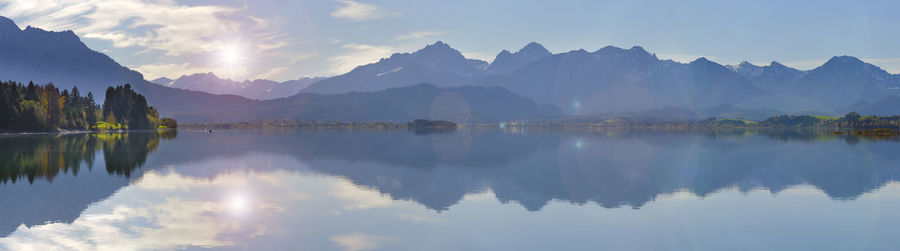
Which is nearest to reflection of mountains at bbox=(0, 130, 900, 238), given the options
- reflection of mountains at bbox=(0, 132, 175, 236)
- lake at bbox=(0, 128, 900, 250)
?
reflection of mountains at bbox=(0, 132, 175, 236)

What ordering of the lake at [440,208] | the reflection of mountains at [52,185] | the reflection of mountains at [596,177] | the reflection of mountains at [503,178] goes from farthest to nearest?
the reflection of mountains at [596,177]
the reflection of mountains at [503,178]
the reflection of mountains at [52,185]
the lake at [440,208]

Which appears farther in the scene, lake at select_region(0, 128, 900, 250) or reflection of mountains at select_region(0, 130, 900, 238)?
A: reflection of mountains at select_region(0, 130, 900, 238)

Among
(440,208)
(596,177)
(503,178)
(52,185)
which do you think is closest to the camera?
(440,208)

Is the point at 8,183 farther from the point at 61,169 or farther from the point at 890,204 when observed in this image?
the point at 890,204

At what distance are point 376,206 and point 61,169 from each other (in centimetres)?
4840

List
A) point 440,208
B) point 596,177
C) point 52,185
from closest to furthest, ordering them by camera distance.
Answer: point 440,208 → point 52,185 → point 596,177

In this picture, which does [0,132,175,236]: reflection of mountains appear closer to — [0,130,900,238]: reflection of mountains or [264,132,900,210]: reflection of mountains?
[0,130,900,238]: reflection of mountains

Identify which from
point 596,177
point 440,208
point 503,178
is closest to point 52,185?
point 440,208

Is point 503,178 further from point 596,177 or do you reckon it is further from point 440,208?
point 440,208

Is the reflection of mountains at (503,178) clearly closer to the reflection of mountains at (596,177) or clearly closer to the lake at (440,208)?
the reflection of mountains at (596,177)

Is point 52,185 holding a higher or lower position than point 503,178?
higher

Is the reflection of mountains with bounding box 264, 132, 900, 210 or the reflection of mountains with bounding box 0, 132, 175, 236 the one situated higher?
the reflection of mountains with bounding box 0, 132, 175, 236

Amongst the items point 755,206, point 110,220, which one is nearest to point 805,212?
point 755,206

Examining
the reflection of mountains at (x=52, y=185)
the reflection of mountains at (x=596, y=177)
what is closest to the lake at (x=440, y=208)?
the reflection of mountains at (x=52, y=185)
